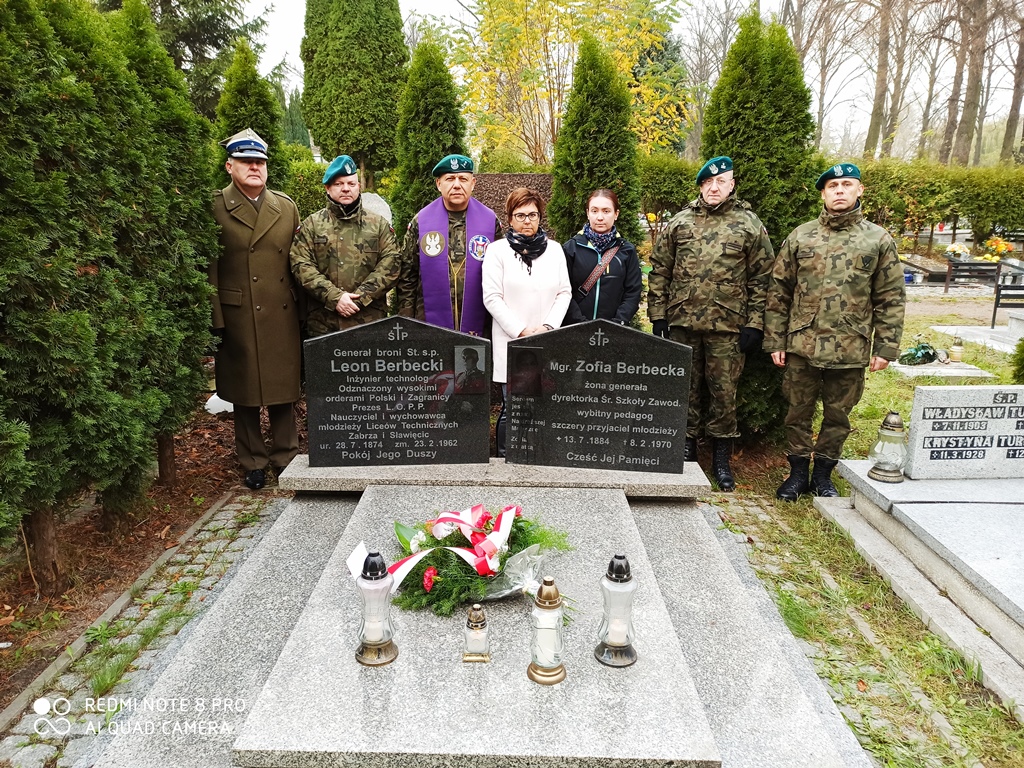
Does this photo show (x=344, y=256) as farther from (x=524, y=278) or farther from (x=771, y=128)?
(x=771, y=128)

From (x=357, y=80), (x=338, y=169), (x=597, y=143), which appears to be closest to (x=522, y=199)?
(x=338, y=169)

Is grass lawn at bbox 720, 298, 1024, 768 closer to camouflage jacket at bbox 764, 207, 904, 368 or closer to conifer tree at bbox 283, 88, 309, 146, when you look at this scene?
camouflage jacket at bbox 764, 207, 904, 368

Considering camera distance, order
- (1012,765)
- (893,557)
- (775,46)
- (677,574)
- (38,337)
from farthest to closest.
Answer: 1. (775,46)
2. (893,557)
3. (677,574)
4. (38,337)
5. (1012,765)

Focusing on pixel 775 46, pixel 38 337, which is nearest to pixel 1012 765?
pixel 38 337

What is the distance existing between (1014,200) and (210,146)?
20162 millimetres

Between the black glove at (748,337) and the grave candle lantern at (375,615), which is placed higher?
the black glove at (748,337)

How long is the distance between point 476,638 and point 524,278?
252cm

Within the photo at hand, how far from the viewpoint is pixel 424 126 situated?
229 inches

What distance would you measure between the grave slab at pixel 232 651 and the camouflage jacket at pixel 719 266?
2600mm

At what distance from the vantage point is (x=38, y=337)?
2.91 m

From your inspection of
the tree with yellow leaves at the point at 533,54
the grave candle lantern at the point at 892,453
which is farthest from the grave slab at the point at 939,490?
the tree with yellow leaves at the point at 533,54

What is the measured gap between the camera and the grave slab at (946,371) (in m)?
7.22

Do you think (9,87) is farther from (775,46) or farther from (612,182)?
(775,46)

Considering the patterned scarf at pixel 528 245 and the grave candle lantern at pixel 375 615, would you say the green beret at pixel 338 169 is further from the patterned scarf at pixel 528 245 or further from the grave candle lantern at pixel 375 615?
the grave candle lantern at pixel 375 615
